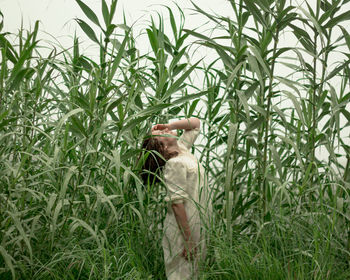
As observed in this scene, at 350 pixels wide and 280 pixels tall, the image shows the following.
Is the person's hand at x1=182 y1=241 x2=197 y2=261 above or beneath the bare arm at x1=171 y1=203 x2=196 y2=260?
beneath

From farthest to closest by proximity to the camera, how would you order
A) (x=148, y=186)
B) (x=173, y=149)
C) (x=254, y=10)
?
(x=173, y=149), (x=148, y=186), (x=254, y=10)

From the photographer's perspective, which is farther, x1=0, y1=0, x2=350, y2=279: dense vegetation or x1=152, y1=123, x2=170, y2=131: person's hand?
x1=152, y1=123, x2=170, y2=131: person's hand

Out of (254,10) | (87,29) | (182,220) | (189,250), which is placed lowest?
(189,250)

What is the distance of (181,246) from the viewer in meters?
1.83

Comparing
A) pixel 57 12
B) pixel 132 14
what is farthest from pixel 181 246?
pixel 57 12

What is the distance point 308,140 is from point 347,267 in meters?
0.49

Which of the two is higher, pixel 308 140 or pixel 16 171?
pixel 16 171

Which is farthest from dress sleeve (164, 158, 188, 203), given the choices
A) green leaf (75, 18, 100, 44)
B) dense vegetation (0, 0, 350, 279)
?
green leaf (75, 18, 100, 44)

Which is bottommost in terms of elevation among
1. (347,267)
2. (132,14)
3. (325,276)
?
(347,267)

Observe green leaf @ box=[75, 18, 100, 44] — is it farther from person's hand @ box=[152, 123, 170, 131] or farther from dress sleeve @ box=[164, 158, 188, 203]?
dress sleeve @ box=[164, 158, 188, 203]

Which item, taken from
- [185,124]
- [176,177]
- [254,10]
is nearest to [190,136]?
[185,124]

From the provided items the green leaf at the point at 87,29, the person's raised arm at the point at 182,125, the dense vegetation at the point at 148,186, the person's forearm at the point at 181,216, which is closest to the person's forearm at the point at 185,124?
the person's raised arm at the point at 182,125

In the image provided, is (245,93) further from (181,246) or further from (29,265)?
(29,265)

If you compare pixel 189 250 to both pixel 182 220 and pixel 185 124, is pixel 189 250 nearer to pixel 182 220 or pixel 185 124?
pixel 182 220
